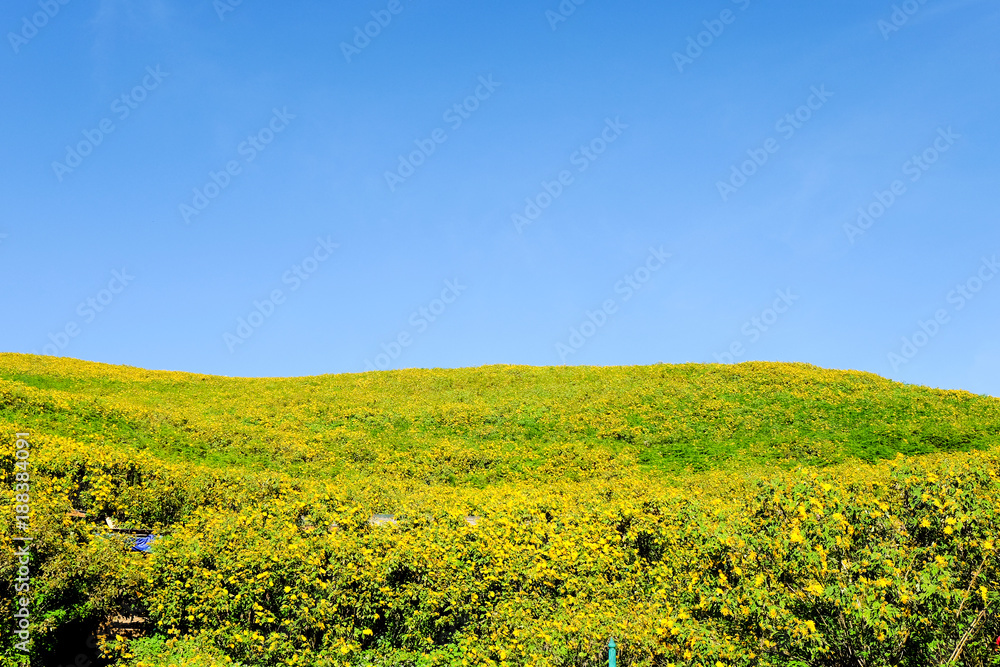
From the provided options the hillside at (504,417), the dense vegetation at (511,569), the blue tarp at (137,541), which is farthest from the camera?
the hillside at (504,417)

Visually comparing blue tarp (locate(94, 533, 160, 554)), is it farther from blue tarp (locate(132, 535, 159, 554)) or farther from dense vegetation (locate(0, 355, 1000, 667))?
dense vegetation (locate(0, 355, 1000, 667))

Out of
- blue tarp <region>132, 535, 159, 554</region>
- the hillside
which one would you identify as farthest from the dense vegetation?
the hillside

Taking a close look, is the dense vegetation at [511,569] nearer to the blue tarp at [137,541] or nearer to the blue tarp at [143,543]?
the blue tarp at [137,541]

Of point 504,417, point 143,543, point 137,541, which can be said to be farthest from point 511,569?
point 504,417

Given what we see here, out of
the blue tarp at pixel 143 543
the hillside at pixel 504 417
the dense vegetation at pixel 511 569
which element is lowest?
the dense vegetation at pixel 511 569

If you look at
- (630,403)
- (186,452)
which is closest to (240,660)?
(186,452)

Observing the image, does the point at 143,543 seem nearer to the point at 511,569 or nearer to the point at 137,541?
the point at 137,541

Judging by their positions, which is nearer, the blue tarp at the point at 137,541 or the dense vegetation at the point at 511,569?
the dense vegetation at the point at 511,569

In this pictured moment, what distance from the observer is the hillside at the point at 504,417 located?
27.5 meters

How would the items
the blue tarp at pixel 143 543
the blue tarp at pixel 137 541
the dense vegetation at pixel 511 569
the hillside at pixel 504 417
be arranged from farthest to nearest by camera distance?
1. the hillside at pixel 504 417
2. the blue tarp at pixel 143 543
3. the blue tarp at pixel 137 541
4. the dense vegetation at pixel 511 569

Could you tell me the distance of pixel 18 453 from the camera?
627 inches

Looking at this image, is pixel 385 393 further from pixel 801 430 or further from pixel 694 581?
pixel 694 581

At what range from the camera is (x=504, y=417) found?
114ft

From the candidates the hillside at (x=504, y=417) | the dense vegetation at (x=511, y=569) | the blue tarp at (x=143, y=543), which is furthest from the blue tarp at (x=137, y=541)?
the hillside at (x=504, y=417)
